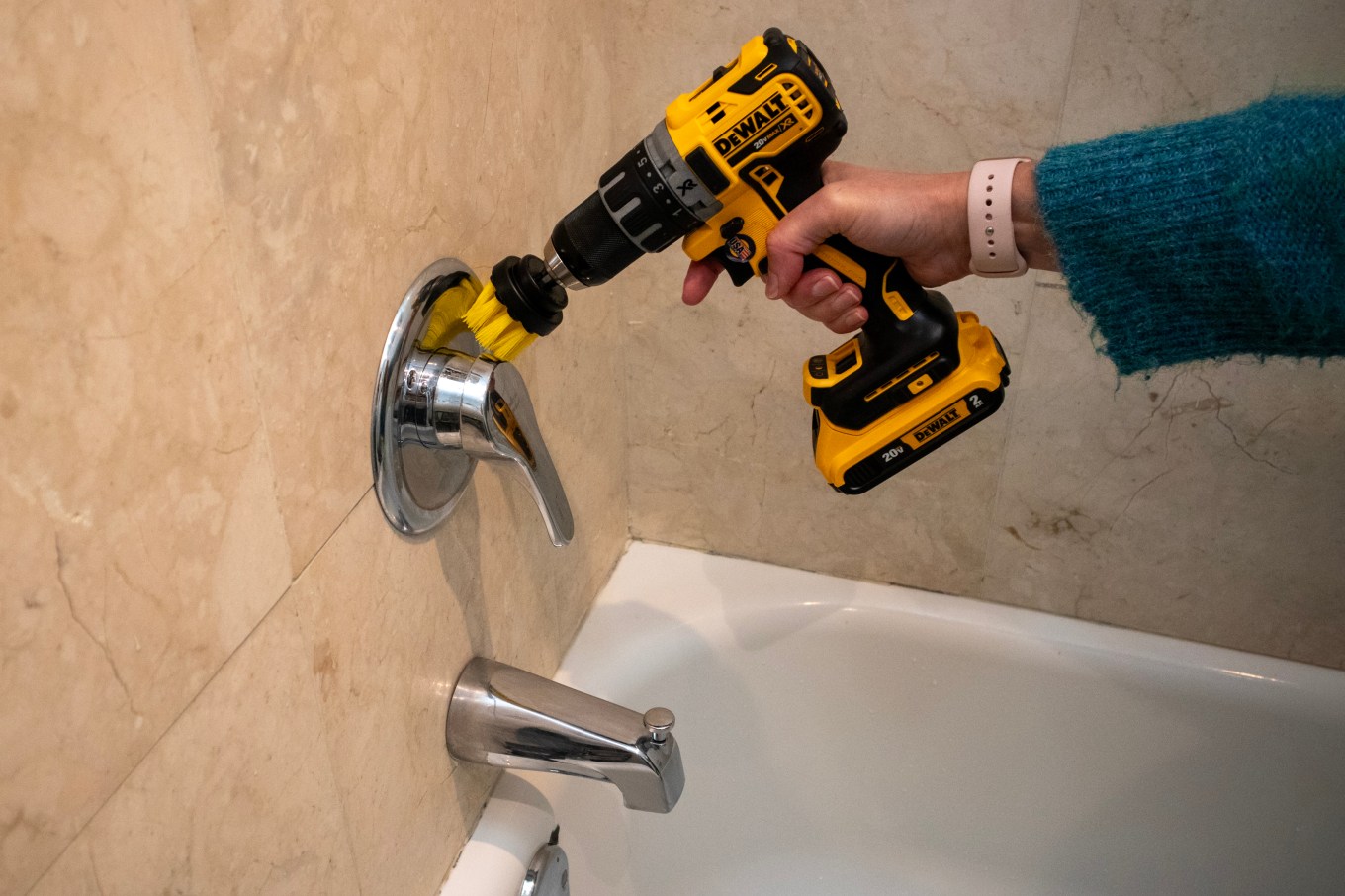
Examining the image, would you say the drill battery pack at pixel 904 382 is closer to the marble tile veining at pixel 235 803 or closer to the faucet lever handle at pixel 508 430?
the faucet lever handle at pixel 508 430

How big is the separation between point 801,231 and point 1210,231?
25cm

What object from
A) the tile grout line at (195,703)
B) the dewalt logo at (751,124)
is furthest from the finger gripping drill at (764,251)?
the tile grout line at (195,703)

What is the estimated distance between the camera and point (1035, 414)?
97 cm

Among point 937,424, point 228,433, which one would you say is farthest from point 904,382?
point 228,433

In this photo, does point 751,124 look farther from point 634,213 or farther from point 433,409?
point 433,409

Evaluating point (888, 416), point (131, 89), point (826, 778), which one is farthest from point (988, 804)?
point (131, 89)

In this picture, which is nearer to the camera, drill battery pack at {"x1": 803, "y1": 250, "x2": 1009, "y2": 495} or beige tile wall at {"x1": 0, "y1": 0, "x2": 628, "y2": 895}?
beige tile wall at {"x1": 0, "y1": 0, "x2": 628, "y2": 895}

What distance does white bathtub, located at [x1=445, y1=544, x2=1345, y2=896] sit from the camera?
1.02 m

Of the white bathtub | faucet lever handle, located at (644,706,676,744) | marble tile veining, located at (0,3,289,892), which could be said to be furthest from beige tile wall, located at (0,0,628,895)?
the white bathtub

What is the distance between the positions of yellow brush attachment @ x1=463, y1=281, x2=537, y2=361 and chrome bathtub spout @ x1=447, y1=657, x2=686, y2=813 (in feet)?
0.80

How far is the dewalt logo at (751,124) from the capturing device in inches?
23.9

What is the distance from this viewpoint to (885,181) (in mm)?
700

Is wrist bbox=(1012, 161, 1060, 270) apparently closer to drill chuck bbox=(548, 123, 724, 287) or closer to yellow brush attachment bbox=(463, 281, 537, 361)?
drill chuck bbox=(548, 123, 724, 287)

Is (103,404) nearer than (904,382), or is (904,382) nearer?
(103,404)
